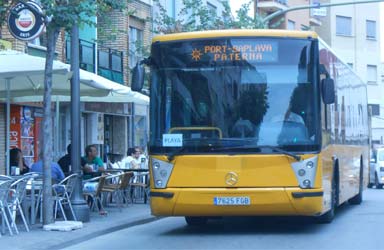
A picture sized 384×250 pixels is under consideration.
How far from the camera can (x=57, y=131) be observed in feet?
79.3

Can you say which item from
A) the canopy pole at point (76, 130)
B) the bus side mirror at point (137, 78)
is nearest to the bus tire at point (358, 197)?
the canopy pole at point (76, 130)

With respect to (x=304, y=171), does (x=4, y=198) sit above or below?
below

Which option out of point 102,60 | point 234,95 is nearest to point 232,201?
point 234,95

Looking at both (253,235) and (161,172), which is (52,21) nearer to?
(161,172)

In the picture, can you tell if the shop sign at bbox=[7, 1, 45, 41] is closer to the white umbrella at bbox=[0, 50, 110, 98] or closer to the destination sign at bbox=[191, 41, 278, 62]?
the white umbrella at bbox=[0, 50, 110, 98]

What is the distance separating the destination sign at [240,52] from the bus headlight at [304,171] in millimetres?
1702

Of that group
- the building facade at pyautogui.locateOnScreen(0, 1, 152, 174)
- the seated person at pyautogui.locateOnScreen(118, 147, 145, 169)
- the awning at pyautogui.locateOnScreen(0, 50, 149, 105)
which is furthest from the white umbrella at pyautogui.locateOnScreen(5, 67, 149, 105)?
the seated person at pyautogui.locateOnScreen(118, 147, 145, 169)

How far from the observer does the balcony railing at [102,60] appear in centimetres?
2545

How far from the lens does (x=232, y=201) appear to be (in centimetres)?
1245

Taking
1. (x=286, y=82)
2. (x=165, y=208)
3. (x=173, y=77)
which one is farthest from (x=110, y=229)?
(x=286, y=82)

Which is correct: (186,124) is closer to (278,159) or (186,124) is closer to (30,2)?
(278,159)

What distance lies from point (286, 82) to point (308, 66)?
0.43m

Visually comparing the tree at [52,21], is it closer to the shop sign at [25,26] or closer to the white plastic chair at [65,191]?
the white plastic chair at [65,191]

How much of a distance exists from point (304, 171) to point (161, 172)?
225 cm
